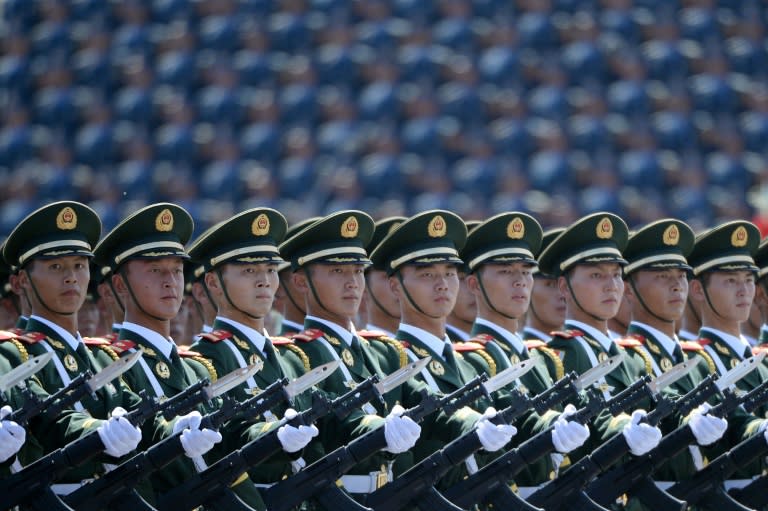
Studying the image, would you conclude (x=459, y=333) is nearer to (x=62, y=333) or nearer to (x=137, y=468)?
(x=62, y=333)

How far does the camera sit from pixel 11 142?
20.7 meters

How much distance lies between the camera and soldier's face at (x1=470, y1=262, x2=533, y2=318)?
24.3ft

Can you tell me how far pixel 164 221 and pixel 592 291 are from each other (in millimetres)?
2310

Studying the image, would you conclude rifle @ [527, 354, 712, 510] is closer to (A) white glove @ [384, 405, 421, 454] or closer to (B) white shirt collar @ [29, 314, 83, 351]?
(A) white glove @ [384, 405, 421, 454]

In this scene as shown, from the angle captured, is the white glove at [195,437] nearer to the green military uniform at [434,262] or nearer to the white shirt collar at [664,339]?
the green military uniform at [434,262]

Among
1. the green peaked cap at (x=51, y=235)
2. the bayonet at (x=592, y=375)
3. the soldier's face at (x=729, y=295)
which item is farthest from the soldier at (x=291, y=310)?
the soldier's face at (x=729, y=295)

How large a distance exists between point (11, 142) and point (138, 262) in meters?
14.9

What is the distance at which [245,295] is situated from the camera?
659 cm

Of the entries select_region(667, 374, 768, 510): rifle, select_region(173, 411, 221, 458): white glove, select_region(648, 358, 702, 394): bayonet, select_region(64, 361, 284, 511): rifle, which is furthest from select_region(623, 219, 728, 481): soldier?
select_region(173, 411, 221, 458): white glove

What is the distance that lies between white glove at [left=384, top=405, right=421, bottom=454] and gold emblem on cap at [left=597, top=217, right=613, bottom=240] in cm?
→ 218

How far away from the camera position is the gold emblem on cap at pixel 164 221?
6.45m

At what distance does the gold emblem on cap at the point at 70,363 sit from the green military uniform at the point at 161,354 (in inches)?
9.6

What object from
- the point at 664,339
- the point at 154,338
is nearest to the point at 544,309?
the point at 664,339

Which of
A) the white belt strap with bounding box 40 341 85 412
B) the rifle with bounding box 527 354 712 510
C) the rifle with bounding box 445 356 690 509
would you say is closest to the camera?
the white belt strap with bounding box 40 341 85 412
